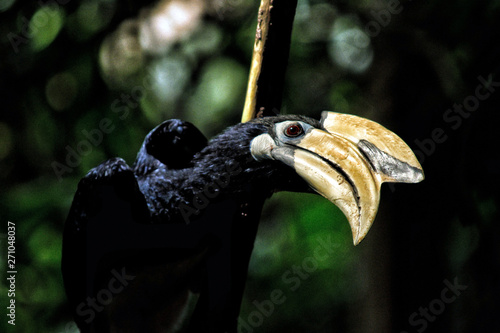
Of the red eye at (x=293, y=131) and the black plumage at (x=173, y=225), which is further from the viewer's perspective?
the black plumage at (x=173, y=225)

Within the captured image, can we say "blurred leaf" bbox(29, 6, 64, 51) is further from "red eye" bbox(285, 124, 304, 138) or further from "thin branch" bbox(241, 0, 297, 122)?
"red eye" bbox(285, 124, 304, 138)

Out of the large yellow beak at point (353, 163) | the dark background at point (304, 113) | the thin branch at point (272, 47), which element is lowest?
the dark background at point (304, 113)

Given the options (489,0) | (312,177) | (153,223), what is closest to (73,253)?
(153,223)

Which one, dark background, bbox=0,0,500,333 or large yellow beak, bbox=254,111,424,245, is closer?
large yellow beak, bbox=254,111,424,245

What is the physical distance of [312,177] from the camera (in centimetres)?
196

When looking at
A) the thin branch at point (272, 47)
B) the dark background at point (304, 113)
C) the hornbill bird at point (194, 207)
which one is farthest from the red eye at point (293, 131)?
the dark background at point (304, 113)

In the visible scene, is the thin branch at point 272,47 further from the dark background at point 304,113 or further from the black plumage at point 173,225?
the dark background at point 304,113

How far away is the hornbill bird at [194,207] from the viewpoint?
1952mm

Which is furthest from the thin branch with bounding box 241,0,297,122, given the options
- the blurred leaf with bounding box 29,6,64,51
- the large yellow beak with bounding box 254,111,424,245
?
the blurred leaf with bounding box 29,6,64,51

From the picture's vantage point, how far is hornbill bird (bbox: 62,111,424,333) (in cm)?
195

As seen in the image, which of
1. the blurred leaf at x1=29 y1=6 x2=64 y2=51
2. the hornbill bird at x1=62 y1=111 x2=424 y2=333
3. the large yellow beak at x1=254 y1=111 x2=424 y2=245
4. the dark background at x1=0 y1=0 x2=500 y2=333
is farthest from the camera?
the blurred leaf at x1=29 y1=6 x2=64 y2=51

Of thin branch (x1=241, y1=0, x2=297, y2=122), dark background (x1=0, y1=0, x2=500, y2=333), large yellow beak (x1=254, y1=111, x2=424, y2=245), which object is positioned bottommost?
dark background (x1=0, y1=0, x2=500, y2=333)

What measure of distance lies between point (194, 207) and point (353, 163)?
0.66 metres

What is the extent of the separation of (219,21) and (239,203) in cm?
258
